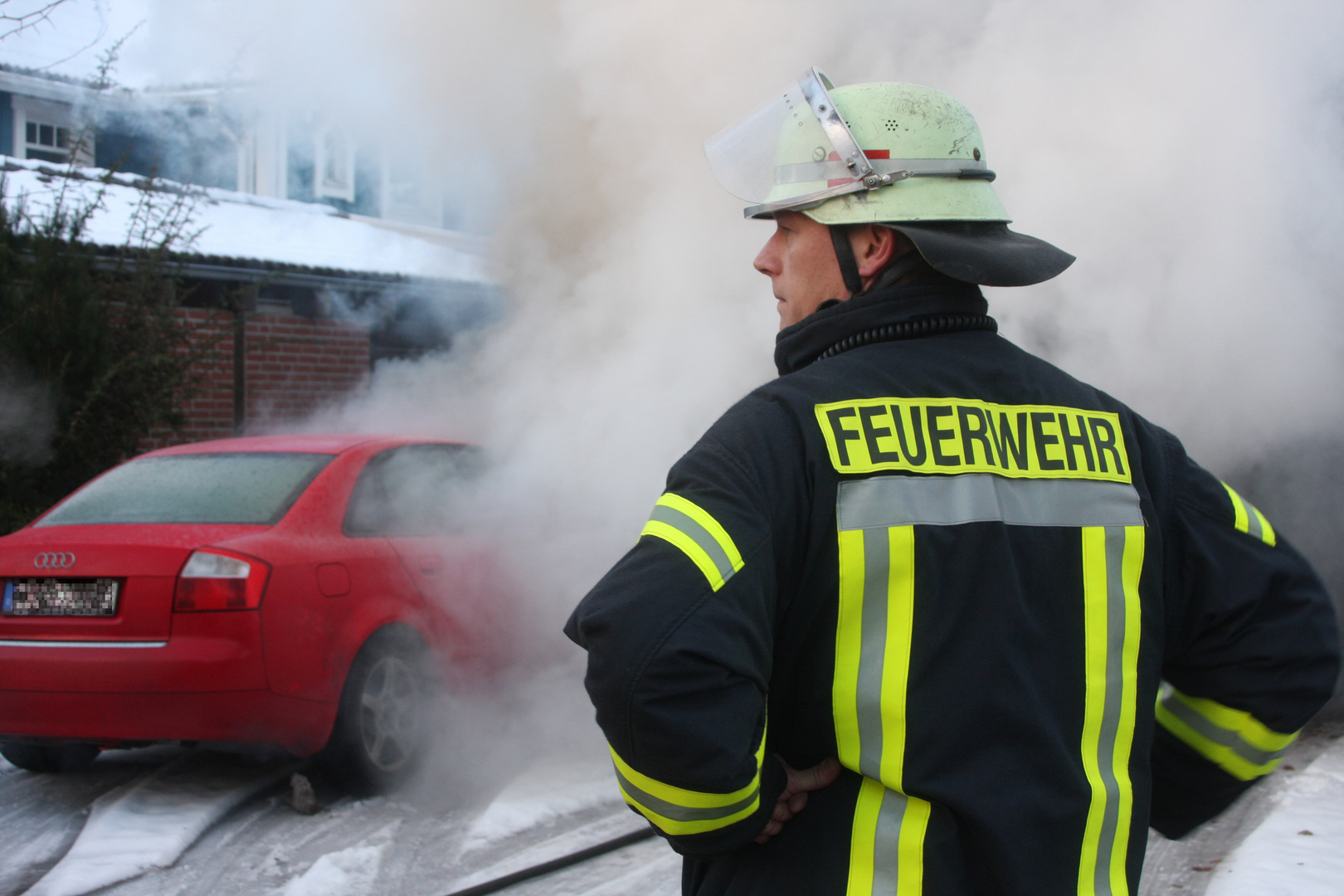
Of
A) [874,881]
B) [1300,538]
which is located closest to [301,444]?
[874,881]

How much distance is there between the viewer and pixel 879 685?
1229 millimetres

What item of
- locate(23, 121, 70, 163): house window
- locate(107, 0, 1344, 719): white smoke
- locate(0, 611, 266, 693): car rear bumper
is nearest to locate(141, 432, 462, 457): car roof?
locate(107, 0, 1344, 719): white smoke

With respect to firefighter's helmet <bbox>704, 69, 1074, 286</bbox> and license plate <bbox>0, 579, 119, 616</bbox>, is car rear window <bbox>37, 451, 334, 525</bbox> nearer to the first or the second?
license plate <bbox>0, 579, 119, 616</bbox>

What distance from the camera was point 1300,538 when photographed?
4953 mm

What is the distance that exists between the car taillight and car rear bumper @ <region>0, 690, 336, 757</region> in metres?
0.29

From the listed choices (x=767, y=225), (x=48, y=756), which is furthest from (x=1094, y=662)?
(x=767, y=225)

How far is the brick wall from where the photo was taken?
9.27 meters

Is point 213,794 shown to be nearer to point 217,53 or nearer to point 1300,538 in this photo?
point 1300,538

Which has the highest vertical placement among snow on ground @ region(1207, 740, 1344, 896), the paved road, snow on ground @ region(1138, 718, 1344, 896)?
snow on ground @ region(1207, 740, 1344, 896)

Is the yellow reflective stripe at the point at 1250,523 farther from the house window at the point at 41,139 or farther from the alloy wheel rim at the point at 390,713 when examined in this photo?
the house window at the point at 41,139

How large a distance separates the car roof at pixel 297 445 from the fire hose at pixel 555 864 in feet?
6.33

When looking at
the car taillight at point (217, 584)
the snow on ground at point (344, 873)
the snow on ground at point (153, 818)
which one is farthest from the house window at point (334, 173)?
the snow on ground at point (344, 873)

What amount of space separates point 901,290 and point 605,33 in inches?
193

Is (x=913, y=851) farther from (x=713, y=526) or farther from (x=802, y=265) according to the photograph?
(x=802, y=265)
